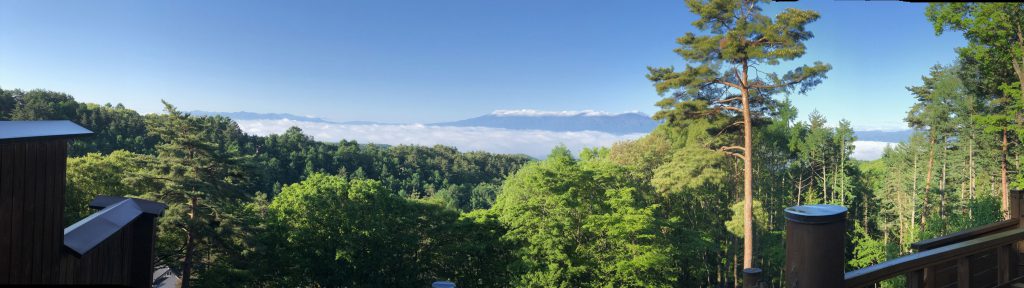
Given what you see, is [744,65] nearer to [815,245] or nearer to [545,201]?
[545,201]

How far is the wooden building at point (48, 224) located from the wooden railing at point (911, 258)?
271 cm

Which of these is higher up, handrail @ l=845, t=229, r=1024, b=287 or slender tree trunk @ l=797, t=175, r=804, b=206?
handrail @ l=845, t=229, r=1024, b=287

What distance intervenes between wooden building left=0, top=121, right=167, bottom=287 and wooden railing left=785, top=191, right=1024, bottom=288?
271cm

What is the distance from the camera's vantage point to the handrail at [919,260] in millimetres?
1686

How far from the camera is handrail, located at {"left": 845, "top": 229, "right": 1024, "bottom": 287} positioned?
169 cm

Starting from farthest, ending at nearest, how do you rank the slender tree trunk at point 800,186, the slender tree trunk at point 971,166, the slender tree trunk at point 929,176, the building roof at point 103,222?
the slender tree trunk at point 800,186
the slender tree trunk at point 929,176
the slender tree trunk at point 971,166
the building roof at point 103,222

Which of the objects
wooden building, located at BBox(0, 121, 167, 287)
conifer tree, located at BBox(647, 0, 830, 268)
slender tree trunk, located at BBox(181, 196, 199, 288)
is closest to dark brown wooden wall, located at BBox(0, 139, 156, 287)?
wooden building, located at BBox(0, 121, 167, 287)

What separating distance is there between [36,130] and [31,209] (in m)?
0.33

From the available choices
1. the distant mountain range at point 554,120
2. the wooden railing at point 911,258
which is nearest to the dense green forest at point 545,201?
the wooden railing at point 911,258

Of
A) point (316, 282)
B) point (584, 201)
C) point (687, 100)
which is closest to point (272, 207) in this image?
point (316, 282)

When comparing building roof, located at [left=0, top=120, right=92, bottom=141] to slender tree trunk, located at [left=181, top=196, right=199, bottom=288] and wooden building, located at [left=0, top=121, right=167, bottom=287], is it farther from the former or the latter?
slender tree trunk, located at [left=181, top=196, right=199, bottom=288]

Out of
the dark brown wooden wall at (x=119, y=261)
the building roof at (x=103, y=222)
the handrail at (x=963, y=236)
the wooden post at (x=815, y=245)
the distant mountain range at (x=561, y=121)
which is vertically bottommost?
the dark brown wooden wall at (x=119, y=261)

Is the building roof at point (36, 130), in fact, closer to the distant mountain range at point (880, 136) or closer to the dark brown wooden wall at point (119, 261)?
the dark brown wooden wall at point (119, 261)

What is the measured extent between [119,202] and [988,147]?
87.5 ft
